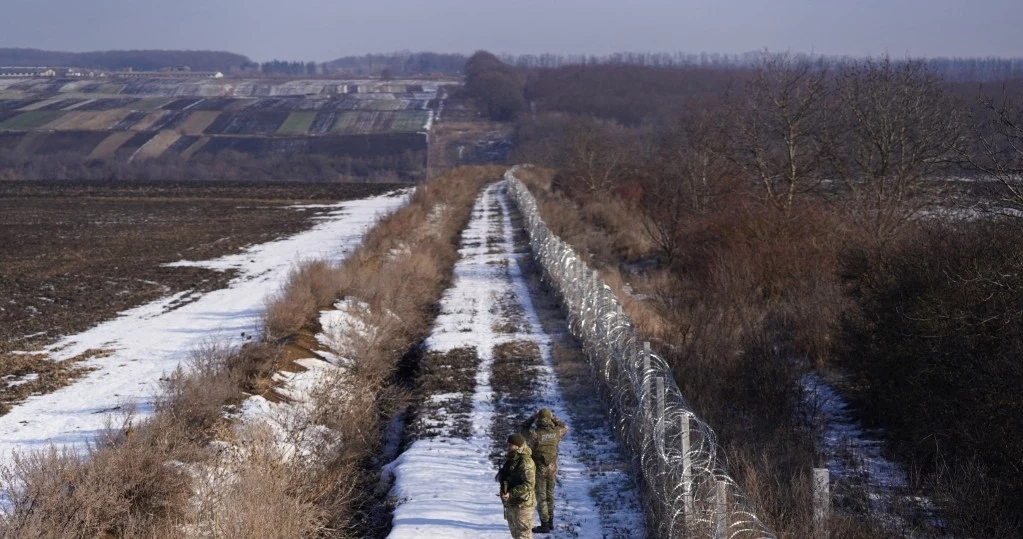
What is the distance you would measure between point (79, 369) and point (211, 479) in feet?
23.5

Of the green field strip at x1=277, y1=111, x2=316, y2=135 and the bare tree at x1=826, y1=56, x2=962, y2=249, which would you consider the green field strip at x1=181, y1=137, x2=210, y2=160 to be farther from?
the bare tree at x1=826, y1=56, x2=962, y2=249

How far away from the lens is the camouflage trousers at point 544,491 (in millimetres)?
8391

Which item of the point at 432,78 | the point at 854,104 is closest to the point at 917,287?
the point at 854,104

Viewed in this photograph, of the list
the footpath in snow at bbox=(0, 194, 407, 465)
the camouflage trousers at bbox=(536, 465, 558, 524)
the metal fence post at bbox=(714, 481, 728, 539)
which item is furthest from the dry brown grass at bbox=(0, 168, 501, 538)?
the metal fence post at bbox=(714, 481, 728, 539)

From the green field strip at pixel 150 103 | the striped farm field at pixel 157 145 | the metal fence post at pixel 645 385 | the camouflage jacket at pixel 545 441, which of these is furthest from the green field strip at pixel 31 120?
the camouflage jacket at pixel 545 441

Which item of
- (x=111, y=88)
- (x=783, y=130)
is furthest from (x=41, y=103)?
(x=783, y=130)

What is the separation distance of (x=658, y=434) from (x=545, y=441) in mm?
926

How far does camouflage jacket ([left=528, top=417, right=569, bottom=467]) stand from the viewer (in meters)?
8.46

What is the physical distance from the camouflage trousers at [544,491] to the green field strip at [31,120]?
107450mm

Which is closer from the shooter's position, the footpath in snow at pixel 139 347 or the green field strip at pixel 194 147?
the footpath in snow at pixel 139 347

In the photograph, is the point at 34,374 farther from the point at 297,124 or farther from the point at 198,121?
the point at 198,121

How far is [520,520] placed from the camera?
7.75 metres

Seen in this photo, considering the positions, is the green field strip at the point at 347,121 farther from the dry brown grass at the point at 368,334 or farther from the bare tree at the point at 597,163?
the dry brown grass at the point at 368,334

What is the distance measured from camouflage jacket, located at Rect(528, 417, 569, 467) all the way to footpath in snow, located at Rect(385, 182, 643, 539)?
0.60 metres
